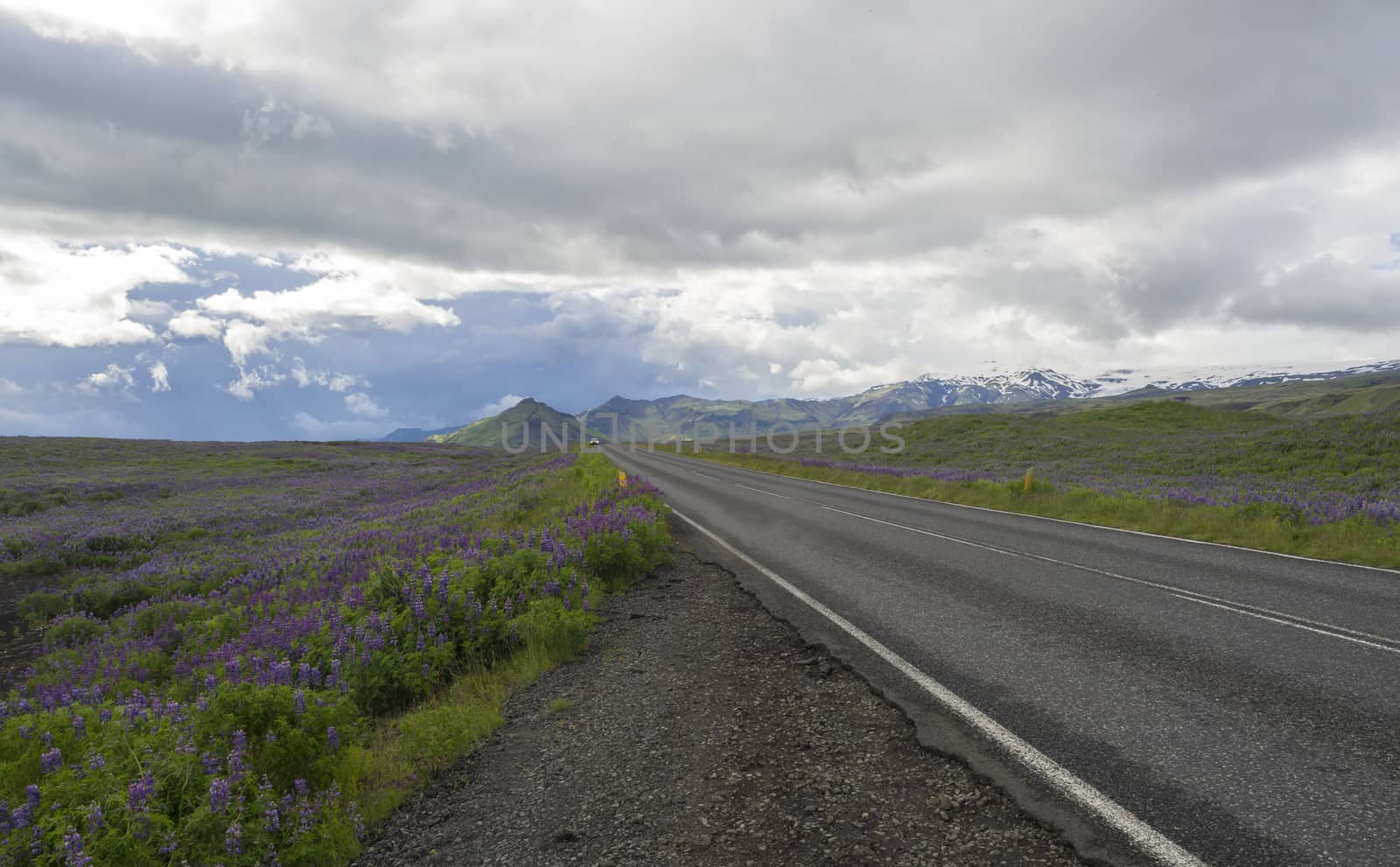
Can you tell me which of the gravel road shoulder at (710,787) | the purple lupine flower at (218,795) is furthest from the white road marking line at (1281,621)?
the purple lupine flower at (218,795)

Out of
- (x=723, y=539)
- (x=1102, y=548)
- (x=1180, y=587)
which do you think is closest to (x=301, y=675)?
(x=723, y=539)

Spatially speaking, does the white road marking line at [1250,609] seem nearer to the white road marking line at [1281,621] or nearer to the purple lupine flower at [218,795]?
the white road marking line at [1281,621]

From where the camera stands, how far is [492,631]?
7258 mm

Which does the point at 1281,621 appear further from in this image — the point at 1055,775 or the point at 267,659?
the point at 267,659

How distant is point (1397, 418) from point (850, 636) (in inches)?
1479

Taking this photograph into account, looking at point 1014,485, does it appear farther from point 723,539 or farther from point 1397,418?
point 1397,418

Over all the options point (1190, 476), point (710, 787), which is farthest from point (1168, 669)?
point (1190, 476)

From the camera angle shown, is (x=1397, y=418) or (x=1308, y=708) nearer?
(x=1308, y=708)

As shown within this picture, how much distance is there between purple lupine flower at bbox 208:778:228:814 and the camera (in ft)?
11.4

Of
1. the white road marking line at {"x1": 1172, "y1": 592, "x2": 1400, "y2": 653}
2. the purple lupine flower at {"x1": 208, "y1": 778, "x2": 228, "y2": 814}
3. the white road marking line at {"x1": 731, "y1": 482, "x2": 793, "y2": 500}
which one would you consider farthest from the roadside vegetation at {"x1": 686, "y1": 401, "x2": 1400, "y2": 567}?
the purple lupine flower at {"x1": 208, "y1": 778, "x2": 228, "y2": 814}

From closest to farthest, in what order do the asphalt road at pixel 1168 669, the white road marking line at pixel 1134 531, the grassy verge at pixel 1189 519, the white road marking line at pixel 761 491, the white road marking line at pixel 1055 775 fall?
the white road marking line at pixel 1055 775
the asphalt road at pixel 1168 669
the white road marking line at pixel 1134 531
the grassy verge at pixel 1189 519
the white road marking line at pixel 761 491

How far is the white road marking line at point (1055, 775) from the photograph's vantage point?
10.6ft

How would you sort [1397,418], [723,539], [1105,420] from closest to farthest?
[723,539] → [1397,418] → [1105,420]

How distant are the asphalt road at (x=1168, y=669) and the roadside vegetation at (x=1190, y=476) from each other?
221 cm
